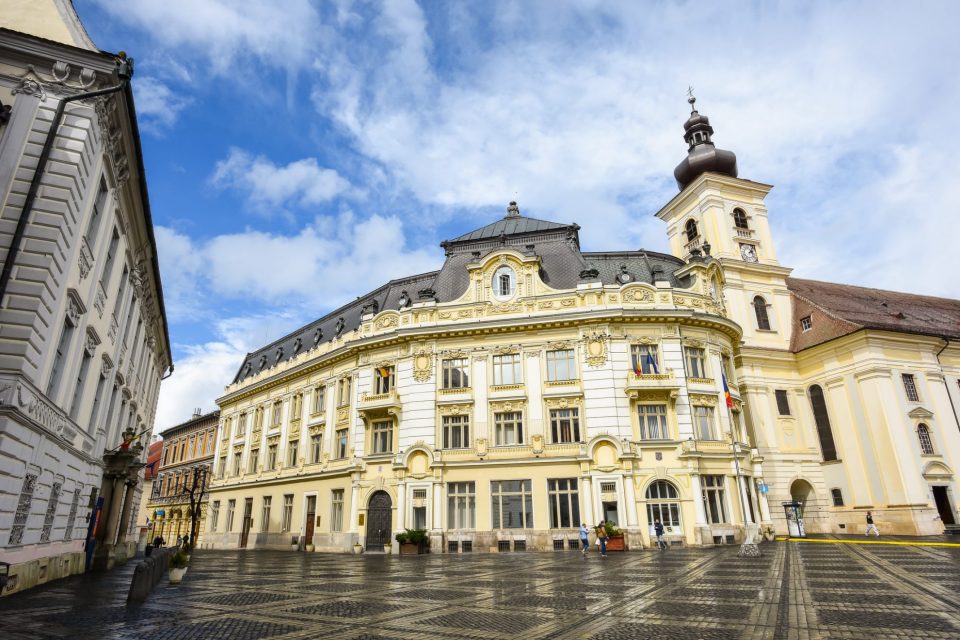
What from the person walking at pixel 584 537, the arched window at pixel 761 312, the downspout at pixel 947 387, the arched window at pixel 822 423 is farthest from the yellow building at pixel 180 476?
the downspout at pixel 947 387

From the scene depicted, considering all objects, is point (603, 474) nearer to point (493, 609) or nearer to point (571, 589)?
point (571, 589)

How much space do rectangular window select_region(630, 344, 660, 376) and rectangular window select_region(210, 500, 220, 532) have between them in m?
39.1

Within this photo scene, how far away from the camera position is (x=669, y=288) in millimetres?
34344

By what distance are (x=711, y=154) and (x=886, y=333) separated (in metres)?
20.7

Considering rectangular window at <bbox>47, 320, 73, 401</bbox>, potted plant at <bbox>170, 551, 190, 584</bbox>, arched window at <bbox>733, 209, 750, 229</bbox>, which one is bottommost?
potted plant at <bbox>170, 551, 190, 584</bbox>

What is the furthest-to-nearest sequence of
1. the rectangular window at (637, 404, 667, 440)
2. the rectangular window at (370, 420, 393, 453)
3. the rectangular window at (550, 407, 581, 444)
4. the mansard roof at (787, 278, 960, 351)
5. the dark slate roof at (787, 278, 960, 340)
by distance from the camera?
the dark slate roof at (787, 278, 960, 340) < the mansard roof at (787, 278, 960, 351) < the rectangular window at (370, 420, 393, 453) < the rectangular window at (550, 407, 581, 444) < the rectangular window at (637, 404, 667, 440)

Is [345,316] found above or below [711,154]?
below

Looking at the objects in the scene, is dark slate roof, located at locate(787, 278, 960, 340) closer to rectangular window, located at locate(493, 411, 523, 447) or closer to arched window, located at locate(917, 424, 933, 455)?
arched window, located at locate(917, 424, 933, 455)

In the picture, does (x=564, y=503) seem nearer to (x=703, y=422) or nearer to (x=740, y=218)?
(x=703, y=422)

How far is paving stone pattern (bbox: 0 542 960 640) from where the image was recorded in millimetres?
9227

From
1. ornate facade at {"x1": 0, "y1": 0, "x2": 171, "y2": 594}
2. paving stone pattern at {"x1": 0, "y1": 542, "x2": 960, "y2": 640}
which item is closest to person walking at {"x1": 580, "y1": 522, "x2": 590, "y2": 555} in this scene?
paving stone pattern at {"x1": 0, "y1": 542, "x2": 960, "y2": 640}

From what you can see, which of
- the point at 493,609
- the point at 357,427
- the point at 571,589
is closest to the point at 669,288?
the point at 357,427

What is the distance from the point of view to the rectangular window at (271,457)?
4428cm

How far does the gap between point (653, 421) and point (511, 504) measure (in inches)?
366
